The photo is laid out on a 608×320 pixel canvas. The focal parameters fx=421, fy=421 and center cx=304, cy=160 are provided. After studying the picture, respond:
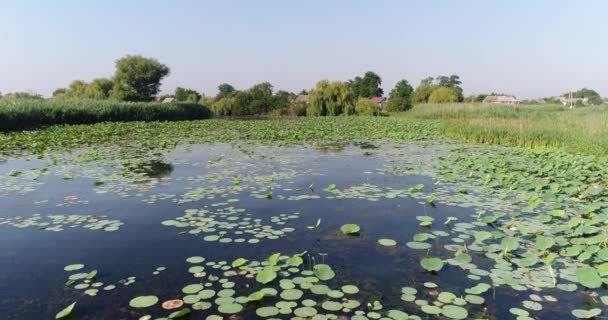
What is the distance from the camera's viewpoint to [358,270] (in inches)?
119

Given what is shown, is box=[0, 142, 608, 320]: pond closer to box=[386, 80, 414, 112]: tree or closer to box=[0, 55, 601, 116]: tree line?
box=[0, 55, 601, 116]: tree line

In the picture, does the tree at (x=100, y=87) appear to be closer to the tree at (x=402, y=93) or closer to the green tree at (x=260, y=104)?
the green tree at (x=260, y=104)

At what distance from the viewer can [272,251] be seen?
3371mm

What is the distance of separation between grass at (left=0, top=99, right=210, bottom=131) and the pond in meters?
11.3

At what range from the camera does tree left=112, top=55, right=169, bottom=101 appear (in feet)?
143

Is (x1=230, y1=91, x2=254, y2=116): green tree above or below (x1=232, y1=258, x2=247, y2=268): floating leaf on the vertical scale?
above

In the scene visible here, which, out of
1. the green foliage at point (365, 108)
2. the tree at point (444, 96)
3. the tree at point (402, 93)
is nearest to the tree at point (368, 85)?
the tree at point (402, 93)

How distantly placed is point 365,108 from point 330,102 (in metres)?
2.95

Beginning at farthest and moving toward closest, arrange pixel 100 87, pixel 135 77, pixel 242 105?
pixel 100 87
pixel 242 105
pixel 135 77

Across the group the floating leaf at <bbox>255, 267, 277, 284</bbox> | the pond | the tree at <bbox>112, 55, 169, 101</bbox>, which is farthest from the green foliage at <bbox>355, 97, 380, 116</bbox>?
the floating leaf at <bbox>255, 267, 277, 284</bbox>

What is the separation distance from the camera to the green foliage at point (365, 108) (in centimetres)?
3481

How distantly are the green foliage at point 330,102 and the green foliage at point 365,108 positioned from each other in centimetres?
53

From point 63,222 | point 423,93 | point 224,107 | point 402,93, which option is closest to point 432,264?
point 63,222

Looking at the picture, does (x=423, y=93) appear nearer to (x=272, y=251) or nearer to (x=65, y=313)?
(x=272, y=251)
